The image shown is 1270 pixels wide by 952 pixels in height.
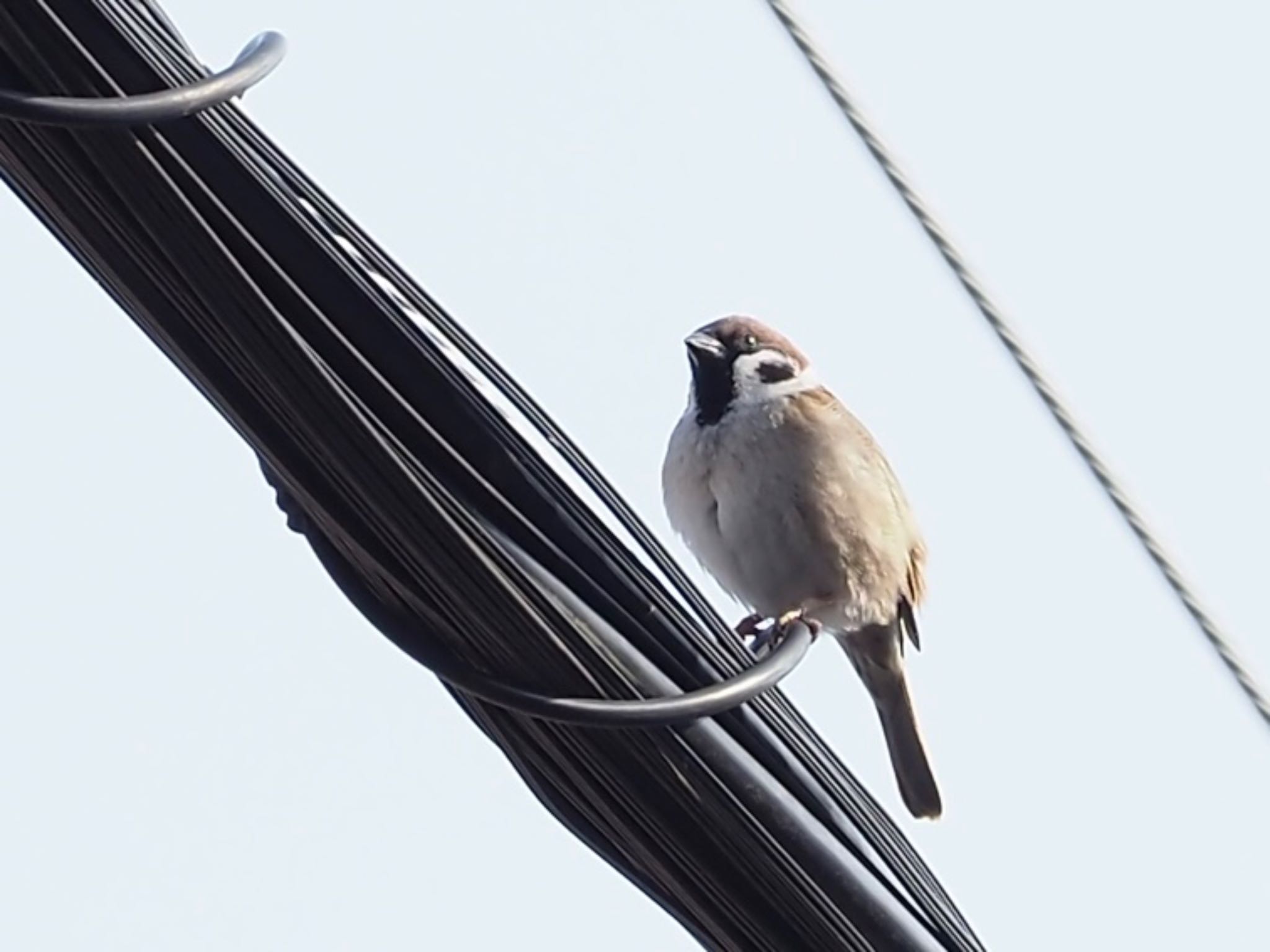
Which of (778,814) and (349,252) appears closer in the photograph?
(349,252)

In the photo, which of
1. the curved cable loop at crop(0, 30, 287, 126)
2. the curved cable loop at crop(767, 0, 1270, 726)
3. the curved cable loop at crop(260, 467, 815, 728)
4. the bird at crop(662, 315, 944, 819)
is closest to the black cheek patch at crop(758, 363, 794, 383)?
the bird at crop(662, 315, 944, 819)

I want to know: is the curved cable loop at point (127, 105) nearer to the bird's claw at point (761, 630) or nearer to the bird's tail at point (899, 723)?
the bird's claw at point (761, 630)

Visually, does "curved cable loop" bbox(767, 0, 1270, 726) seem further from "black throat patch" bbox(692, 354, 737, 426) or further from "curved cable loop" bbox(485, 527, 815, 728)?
"black throat patch" bbox(692, 354, 737, 426)

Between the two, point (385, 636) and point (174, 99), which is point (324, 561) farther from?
point (174, 99)

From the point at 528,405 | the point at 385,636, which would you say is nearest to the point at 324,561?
the point at 385,636

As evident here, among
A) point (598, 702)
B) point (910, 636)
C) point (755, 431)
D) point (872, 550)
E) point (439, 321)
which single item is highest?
point (439, 321)

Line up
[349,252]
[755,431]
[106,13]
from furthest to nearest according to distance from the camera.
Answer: [755,431] < [349,252] < [106,13]

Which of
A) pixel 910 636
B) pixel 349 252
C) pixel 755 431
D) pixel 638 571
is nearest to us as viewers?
pixel 349 252

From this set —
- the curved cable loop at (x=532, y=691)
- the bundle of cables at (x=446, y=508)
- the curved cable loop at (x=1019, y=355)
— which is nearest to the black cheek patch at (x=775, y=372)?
the curved cable loop at (x=1019, y=355)
